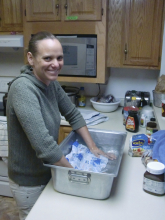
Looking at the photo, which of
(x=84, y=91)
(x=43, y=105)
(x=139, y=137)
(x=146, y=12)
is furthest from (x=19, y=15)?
(x=139, y=137)

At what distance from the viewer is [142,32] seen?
6.72ft

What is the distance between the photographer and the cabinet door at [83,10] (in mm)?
1969

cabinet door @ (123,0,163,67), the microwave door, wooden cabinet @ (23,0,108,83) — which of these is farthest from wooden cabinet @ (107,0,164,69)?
the microwave door

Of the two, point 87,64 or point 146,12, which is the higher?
point 146,12

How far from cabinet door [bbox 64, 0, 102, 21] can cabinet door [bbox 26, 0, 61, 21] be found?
8cm

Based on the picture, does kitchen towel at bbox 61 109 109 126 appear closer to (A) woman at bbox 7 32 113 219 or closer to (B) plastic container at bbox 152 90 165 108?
(B) plastic container at bbox 152 90 165 108

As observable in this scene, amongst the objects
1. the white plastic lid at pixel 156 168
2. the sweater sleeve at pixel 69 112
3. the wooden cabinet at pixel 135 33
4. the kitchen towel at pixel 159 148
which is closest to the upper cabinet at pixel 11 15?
the wooden cabinet at pixel 135 33

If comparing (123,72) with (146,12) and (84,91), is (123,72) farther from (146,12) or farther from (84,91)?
(146,12)

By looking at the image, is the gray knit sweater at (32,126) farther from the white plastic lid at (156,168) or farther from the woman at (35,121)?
the white plastic lid at (156,168)

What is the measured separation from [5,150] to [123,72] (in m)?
1.40

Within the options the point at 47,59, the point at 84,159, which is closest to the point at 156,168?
the point at 84,159

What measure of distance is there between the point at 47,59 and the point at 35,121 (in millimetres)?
298

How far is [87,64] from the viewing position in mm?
2121

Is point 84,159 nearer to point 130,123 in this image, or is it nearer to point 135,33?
point 130,123
